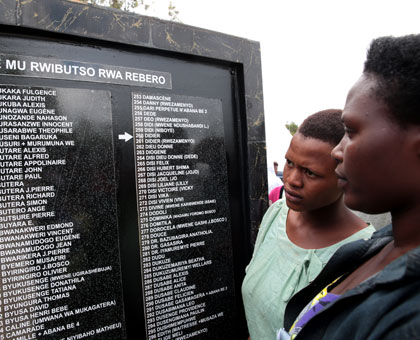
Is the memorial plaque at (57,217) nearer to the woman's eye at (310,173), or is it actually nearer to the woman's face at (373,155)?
the woman's eye at (310,173)

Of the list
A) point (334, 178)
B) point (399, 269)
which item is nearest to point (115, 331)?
point (334, 178)

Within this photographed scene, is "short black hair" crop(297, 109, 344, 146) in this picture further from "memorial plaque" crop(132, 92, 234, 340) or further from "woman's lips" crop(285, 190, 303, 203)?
"memorial plaque" crop(132, 92, 234, 340)

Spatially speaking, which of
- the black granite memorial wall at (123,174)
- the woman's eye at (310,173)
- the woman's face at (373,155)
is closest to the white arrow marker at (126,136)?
the black granite memorial wall at (123,174)

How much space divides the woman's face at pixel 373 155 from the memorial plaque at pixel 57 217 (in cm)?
141

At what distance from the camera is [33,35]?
1.75 meters

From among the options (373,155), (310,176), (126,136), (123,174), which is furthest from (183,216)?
(373,155)

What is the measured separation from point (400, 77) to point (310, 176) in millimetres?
890

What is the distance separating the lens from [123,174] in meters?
1.96

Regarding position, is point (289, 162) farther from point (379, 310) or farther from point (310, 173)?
point (379, 310)

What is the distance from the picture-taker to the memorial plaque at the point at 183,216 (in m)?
2.02

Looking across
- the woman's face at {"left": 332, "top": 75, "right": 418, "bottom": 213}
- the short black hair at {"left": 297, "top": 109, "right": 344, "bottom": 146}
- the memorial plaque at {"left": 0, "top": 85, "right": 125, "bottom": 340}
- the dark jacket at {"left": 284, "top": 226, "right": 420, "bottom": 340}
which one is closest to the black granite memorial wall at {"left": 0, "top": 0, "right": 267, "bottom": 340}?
the memorial plaque at {"left": 0, "top": 85, "right": 125, "bottom": 340}

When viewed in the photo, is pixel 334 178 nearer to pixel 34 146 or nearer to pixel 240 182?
pixel 240 182

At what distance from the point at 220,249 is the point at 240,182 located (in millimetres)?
529

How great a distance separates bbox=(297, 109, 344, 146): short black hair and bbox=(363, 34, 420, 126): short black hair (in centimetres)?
75
